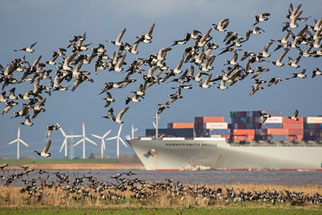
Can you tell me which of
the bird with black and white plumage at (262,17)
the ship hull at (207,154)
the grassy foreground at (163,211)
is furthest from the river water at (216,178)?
the bird with black and white plumage at (262,17)

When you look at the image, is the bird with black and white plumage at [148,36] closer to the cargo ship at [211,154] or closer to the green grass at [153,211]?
the green grass at [153,211]

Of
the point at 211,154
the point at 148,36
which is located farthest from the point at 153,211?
the point at 211,154

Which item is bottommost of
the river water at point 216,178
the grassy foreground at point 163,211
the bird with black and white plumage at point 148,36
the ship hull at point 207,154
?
the river water at point 216,178

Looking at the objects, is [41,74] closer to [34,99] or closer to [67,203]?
[34,99]

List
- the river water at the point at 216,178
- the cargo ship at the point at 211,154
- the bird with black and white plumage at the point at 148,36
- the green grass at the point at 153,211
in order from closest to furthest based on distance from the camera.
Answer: the bird with black and white plumage at the point at 148,36, the green grass at the point at 153,211, the river water at the point at 216,178, the cargo ship at the point at 211,154

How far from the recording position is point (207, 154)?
183m

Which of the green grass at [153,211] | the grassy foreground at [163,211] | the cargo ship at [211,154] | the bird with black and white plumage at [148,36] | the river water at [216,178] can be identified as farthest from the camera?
the cargo ship at [211,154]

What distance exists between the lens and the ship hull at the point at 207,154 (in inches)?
7047

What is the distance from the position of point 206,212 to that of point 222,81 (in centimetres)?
1016

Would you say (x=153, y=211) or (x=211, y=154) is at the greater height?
(x=211, y=154)

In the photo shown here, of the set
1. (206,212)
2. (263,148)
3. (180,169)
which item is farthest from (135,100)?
(263,148)

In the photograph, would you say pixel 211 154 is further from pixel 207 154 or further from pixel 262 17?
pixel 262 17

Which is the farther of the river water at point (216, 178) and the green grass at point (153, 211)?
the river water at point (216, 178)

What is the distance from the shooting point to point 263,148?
191 m
